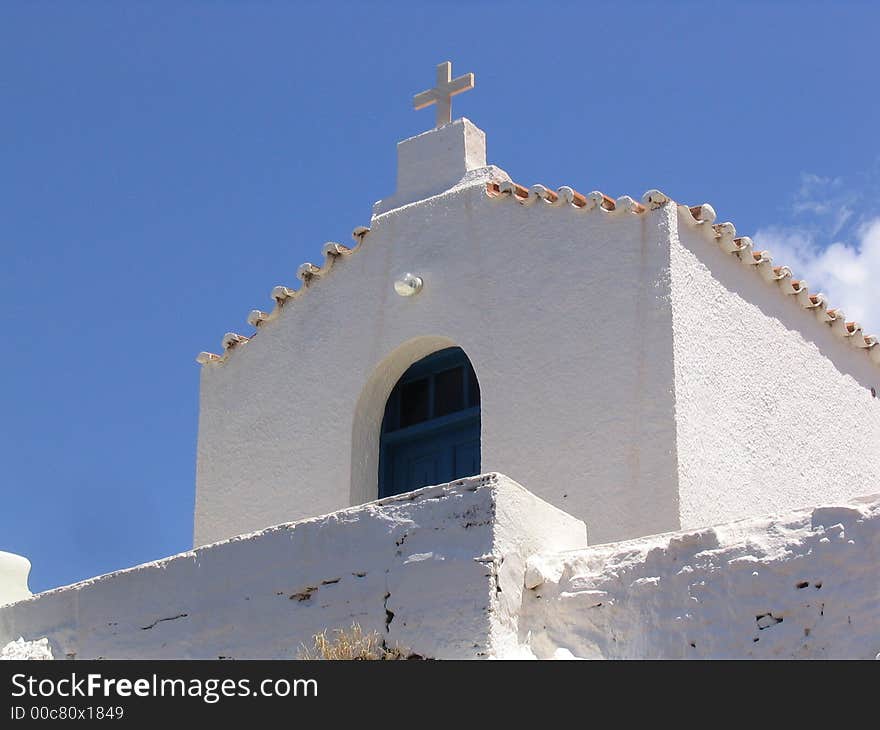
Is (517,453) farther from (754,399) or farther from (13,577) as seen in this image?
(13,577)

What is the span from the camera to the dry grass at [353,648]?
23.7 ft

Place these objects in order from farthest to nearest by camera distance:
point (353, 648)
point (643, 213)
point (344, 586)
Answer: point (643, 213)
point (344, 586)
point (353, 648)

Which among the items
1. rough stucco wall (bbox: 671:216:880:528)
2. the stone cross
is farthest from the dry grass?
the stone cross

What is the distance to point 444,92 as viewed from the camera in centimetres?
1142

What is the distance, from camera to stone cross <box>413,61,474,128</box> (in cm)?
1135

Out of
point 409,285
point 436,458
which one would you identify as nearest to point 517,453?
point 436,458

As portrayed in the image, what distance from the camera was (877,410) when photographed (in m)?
11.5

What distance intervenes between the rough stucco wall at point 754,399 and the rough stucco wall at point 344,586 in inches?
68.9

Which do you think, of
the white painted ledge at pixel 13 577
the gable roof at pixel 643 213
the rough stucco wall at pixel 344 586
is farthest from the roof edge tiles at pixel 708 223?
the white painted ledge at pixel 13 577

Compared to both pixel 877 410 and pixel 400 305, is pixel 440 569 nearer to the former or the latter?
pixel 400 305

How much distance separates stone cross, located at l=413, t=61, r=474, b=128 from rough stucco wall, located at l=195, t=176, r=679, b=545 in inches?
33.5

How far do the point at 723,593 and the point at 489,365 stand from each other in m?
3.54
